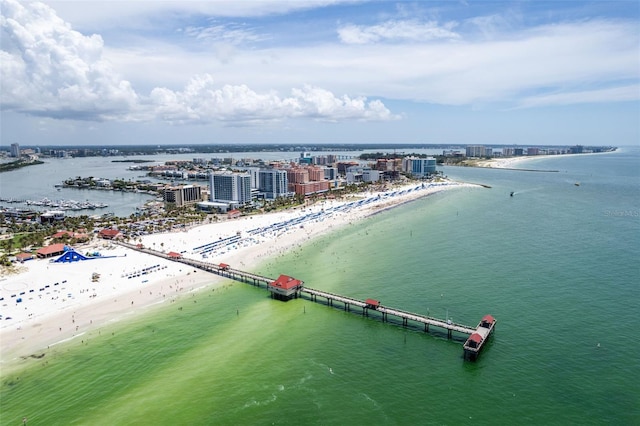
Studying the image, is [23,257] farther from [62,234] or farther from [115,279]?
[115,279]

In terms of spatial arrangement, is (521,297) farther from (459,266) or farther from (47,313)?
(47,313)

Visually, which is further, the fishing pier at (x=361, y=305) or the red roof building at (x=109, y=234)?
the red roof building at (x=109, y=234)

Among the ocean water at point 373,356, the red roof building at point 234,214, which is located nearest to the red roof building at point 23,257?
the ocean water at point 373,356

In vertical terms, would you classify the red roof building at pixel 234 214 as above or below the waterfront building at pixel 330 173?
below

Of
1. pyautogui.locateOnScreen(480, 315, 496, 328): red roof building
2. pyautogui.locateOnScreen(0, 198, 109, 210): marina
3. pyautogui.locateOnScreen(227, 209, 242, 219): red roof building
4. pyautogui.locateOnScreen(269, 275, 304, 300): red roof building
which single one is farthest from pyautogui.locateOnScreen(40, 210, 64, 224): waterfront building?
pyautogui.locateOnScreen(480, 315, 496, 328): red roof building

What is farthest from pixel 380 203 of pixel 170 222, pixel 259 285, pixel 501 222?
pixel 259 285

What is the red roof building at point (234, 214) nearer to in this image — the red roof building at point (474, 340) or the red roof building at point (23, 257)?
the red roof building at point (23, 257)
